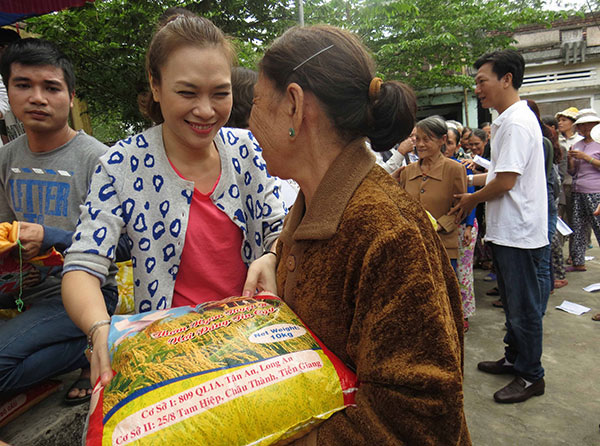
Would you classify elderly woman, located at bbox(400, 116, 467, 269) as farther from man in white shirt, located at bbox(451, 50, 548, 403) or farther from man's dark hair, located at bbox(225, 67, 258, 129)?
man's dark hair, located at bbox(225, 67, 258, 129)

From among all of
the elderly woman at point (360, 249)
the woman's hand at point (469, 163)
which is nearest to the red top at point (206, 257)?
the elderly woman at point (360, 249)

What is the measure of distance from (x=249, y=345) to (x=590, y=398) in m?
3.21

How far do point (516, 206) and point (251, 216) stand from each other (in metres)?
2.04

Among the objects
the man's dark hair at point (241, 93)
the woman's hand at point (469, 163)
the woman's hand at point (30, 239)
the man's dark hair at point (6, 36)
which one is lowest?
the woman's hand at point (469, 163)

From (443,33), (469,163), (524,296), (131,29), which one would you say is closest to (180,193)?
(524,296)

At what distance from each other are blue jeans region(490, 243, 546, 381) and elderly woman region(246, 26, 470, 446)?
1.91m

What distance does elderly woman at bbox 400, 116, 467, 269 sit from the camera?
3693 millimetres

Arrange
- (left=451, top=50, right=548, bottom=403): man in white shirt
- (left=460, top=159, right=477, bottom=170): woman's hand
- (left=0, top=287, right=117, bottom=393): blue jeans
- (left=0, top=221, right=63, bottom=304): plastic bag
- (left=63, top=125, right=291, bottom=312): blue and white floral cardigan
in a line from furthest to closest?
(left=460, top=159, right=477, bottom=170): woman's hand < (left=451, top=50, right=548, bottom=403): man in white shirt < (left=0, top=287, right=117, bottom=393): blue jeans < (left=0, top=221, right=63, bottom=304): plastic bag < (left=63, top=125, right=291, bottom=312): blue and white floral cardigan

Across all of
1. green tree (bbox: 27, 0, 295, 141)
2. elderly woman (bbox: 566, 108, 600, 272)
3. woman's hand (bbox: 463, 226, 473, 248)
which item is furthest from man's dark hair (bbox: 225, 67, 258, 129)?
elderly woman (bbox: 566, 108, 600, 272)

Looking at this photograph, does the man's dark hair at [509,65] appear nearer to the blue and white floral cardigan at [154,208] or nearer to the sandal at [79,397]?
the blue and white floral cardigan at [154,208]

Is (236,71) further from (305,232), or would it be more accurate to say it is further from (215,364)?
(215,364)

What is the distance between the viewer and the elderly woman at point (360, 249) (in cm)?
88

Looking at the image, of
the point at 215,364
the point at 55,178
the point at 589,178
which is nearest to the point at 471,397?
the point at 215,364

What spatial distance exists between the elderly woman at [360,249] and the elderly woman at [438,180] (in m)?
2.69
